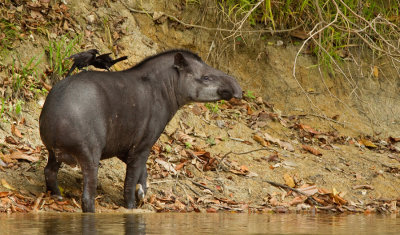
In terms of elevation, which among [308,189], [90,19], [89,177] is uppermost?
[90,19]

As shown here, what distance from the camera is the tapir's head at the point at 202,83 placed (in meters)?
7.52

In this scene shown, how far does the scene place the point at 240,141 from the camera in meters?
9.80

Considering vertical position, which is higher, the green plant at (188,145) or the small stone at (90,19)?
the small stone at (90,19)

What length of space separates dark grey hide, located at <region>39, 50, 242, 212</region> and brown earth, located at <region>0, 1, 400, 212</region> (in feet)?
1.57

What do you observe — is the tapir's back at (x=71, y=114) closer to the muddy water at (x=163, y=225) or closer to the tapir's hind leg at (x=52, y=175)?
the tapir's hind leg at (x=52, y=175)

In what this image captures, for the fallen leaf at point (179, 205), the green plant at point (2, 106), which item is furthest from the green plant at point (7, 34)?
the fallen leaf at point (179, 205)

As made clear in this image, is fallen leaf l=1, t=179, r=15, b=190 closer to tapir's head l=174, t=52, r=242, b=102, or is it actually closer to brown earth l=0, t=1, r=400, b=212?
brown earth l=0, t=1, r=400, b=212

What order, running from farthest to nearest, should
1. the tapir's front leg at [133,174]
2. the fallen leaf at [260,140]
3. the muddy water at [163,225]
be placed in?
the fallen leaf at [260,140] < the tapir's front leg at [133,174] < the muddy water at [163,225]

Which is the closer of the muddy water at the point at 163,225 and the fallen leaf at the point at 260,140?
the muddy water at the point at 163,225

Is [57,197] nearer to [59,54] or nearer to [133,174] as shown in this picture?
[133,174]

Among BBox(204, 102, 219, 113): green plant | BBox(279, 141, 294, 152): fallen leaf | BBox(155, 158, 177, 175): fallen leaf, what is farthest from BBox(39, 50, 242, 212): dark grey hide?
Result: BBox(204, 102, 219, 113): green plant

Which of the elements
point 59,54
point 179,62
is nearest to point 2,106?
point 59,54

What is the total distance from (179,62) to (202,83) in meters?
0.37

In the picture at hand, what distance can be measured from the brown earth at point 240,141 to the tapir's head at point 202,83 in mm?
1076
